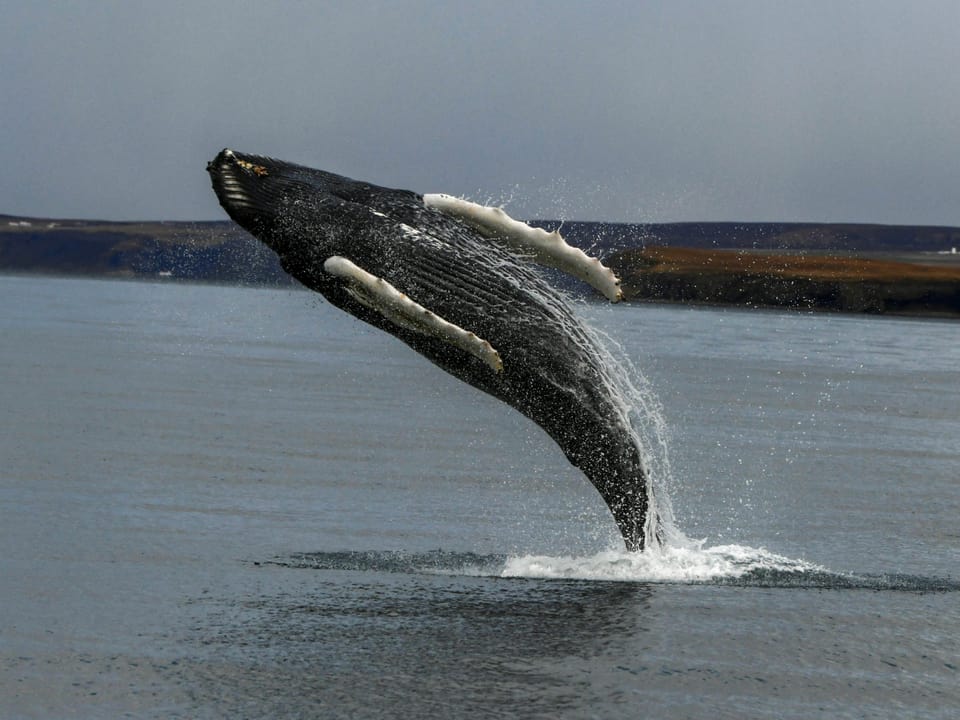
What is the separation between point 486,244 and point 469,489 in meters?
4.61

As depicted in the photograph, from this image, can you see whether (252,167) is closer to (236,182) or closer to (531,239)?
(236,182)

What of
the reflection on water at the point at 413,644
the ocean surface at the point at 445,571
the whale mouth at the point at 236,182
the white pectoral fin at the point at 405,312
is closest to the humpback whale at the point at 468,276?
the whale mouth at the point at 236,182

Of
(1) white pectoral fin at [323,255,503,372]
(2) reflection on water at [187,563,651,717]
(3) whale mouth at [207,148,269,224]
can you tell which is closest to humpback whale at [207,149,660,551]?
(3) whale mouth at [207,148,269,224]

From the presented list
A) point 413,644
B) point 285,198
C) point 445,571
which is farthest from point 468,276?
point 413,644

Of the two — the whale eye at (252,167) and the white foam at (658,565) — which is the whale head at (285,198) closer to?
the whale eye at (252,167)

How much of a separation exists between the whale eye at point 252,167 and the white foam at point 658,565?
3.16 meters

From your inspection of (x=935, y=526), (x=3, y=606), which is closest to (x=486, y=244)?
(x=3, y=606)

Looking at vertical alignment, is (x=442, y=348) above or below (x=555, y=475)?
above

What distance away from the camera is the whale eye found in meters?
9.62

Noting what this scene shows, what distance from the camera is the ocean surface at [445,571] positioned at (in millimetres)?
7051

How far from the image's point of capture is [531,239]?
938 cm

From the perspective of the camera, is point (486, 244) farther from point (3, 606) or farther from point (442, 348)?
point (3, 606)

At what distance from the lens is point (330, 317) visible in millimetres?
82062

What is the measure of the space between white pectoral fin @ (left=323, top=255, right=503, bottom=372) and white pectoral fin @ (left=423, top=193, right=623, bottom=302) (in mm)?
1082
